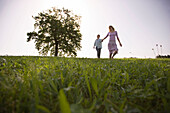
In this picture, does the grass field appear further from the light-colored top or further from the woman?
the light-colored top

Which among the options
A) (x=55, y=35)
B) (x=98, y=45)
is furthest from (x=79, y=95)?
(x=55, y=35)

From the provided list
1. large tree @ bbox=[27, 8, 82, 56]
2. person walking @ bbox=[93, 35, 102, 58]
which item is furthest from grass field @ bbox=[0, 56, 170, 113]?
large tree @ bbox=[27, 8, 82, 56]

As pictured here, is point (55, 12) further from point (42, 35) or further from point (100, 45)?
point (100, 45)

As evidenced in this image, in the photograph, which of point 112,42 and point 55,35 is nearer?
point 112,42

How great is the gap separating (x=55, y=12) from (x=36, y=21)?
18.2ft

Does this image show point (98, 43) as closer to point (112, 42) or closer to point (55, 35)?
point (112, 42)

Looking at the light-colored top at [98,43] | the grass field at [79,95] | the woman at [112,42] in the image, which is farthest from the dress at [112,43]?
the grass field at [79,95]

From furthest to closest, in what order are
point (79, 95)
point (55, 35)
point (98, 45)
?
point (55, 35) < point (98, 45) < point (79, 95)

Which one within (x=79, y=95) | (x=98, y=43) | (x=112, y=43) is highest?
(x=98, y=43)

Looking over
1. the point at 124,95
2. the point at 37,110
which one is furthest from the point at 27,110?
the point at 124,95

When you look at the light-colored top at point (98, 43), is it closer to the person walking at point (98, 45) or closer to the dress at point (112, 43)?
the person walking at point (98, 45)

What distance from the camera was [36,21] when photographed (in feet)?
88.2

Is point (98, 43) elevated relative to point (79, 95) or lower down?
elevated

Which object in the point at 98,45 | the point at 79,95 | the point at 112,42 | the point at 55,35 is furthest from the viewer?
the point at 55,35
